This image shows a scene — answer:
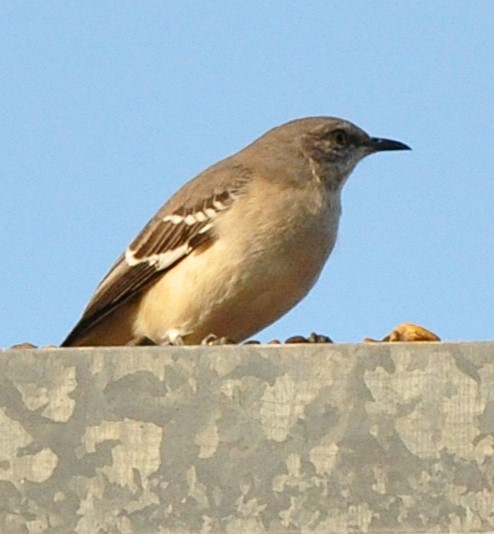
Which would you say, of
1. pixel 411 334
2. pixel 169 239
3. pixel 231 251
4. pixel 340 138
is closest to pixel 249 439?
pixel 411 334

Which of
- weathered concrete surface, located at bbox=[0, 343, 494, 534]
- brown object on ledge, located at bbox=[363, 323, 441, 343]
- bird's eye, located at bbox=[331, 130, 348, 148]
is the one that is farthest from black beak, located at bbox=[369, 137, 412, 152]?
weathered concrete surface, located at bbox=[0, 343, 494, 534]

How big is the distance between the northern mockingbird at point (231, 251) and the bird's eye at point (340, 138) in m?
0.02

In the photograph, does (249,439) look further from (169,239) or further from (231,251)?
(169,239)

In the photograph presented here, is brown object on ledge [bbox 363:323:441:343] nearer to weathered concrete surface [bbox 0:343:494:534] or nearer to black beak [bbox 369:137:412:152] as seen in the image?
weathered concrete surface [bbox 0:343:494:534]

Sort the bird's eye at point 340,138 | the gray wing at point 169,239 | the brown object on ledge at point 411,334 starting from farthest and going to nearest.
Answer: the bird's eye at point 340,138 < the gray wing at point 169,239 < the brown object on ledge at point 411,334

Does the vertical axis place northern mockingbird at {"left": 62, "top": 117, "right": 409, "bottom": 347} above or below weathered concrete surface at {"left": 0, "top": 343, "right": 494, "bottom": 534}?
above

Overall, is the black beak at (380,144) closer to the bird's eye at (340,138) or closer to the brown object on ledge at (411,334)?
the bird's eye at (340,138)

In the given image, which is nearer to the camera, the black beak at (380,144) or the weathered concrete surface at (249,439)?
the weathered concrete surface at (249,439)

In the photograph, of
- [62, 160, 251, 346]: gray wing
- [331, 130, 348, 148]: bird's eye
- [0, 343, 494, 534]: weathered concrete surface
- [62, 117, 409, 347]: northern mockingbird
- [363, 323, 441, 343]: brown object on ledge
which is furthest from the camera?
[331, 130, 348, 148]: bird's eye

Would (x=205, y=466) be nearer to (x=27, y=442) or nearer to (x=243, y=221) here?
(x=27, y=442)

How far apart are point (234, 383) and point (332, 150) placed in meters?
5.77

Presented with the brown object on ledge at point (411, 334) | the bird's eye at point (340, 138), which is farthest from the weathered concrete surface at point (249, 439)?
the bird's eye at point (340, 138)

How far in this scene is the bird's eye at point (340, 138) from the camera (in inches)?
382

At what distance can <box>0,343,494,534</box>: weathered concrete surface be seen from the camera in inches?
150
